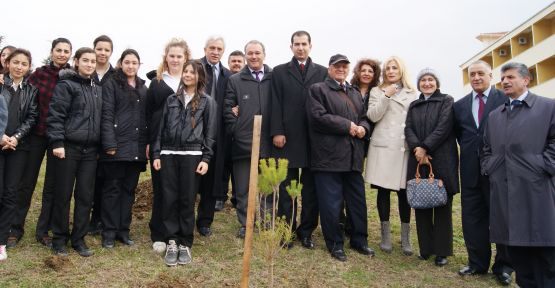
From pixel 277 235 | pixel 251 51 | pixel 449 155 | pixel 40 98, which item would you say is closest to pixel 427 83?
pixel 449 155

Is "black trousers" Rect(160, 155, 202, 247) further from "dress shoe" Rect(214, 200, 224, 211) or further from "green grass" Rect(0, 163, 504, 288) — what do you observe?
"dress shoe" Rect(214, 200, 224, 211)

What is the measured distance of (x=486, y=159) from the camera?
4336mm

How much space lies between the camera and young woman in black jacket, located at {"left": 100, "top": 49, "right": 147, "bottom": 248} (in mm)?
4930

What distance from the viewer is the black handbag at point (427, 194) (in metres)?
4.86

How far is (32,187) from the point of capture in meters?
4.95

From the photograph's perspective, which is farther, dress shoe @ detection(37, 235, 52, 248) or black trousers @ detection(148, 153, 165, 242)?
black trousers @ detection(148, 153, 165, 242)

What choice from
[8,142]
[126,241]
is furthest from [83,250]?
[8,142]

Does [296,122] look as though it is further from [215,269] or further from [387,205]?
[215,269]

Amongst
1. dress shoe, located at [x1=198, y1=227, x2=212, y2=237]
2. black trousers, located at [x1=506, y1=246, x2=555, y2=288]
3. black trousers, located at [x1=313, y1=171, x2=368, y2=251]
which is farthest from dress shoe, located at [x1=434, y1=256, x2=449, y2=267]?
dress shoe, located at [x1=198, y1=227, x2=212, y2=237]

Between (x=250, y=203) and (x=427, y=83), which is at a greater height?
(x=427, y=83)

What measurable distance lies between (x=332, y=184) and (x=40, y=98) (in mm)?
3477

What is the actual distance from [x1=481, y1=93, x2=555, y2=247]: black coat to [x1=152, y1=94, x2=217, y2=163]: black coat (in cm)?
296

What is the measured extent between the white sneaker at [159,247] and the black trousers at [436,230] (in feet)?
9.98

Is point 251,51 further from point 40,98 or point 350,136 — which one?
point 40,98
